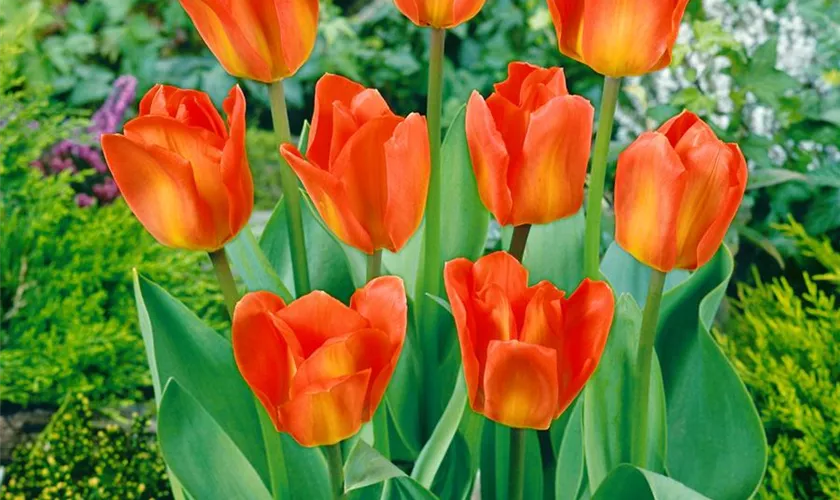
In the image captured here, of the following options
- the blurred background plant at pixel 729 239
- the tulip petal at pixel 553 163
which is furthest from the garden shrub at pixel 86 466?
the tulip petal at pixel 553 163

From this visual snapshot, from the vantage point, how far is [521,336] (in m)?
0.68

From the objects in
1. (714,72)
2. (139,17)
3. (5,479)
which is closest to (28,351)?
(5,479)

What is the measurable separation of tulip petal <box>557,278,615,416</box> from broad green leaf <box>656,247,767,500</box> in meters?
0.20

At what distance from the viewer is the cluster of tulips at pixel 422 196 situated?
2.16ft

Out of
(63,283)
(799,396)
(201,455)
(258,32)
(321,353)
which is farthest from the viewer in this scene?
(63,283)

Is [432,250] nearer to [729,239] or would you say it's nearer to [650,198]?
[650,198]

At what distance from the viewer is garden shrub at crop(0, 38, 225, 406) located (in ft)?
5.89

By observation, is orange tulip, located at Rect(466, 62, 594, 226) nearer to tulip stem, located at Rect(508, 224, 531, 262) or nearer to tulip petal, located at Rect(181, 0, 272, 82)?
tulip stem, located at Rect(508, 224, 531, 262)

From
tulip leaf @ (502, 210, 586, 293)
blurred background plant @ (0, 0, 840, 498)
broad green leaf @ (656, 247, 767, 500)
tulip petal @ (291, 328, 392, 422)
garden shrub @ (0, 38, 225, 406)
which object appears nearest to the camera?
tulip petal @ (291, 328, 392, 422)

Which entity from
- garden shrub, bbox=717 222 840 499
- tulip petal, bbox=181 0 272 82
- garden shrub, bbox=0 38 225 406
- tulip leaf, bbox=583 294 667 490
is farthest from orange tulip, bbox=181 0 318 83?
garden shrub, bbox=0 38 225 406

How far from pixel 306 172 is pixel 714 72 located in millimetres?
1749

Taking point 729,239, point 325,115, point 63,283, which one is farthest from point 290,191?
point 729,239

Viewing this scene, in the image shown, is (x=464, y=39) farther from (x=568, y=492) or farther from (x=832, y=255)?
(x=568, y=492)

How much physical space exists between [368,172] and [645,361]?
0.24 m
